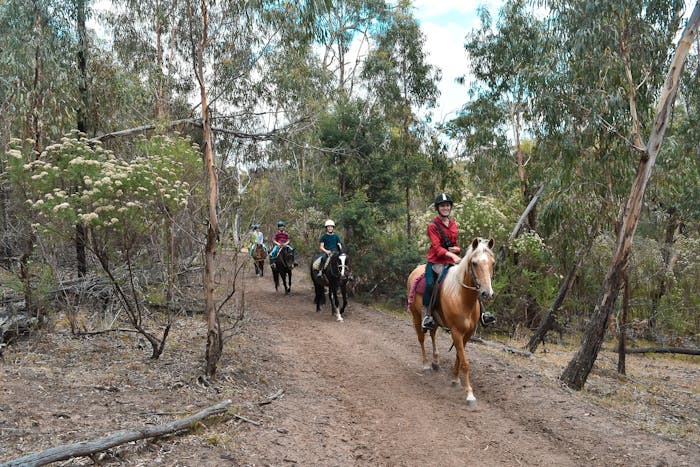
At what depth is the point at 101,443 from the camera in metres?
3.95

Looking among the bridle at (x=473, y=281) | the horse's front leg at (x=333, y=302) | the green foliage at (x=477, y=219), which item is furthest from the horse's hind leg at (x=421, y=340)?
the green foliage at (x=477, y=219)

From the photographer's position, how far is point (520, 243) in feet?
47.1

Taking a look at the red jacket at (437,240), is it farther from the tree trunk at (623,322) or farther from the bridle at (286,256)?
the bridle at (286,256)

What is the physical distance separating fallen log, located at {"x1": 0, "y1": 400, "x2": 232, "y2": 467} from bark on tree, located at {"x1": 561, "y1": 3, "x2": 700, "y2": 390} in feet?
19.7

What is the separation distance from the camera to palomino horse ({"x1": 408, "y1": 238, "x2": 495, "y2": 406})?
5.97 metres

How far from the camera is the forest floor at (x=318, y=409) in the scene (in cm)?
466

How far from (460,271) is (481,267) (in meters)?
0.65

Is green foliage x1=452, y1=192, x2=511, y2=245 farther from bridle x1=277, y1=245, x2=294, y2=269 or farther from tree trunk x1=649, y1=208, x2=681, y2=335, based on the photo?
tree trunk x1=649, y1=208, x2=681, y2=335

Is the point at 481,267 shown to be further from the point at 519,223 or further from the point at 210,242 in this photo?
the point at 519,223

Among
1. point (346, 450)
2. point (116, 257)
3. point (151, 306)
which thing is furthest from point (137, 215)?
point (151, 306)

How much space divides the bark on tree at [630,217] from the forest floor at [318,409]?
0.71m

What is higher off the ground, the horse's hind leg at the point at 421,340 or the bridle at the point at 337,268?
the bridle at the point at 337,268

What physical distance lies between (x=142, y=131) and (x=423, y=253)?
370 inches

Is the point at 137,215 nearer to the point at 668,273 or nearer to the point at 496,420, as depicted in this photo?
the point at 496,420
